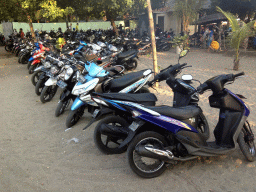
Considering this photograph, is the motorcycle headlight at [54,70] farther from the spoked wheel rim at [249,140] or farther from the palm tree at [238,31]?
the palm tree at [238,31]

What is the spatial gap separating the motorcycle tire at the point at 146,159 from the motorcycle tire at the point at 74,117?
194 cm

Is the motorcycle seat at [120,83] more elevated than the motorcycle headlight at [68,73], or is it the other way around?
the motorcycle headlight at [68,73]

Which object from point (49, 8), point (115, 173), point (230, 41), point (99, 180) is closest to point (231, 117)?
point (115, 173)

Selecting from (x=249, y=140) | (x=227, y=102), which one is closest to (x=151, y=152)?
(x=227, y=102)

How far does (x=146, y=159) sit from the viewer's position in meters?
2.62

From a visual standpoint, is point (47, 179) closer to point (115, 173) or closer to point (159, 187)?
point (115, 173)

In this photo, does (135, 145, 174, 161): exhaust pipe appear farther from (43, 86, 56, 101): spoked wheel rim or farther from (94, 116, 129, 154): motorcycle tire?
(43, 86, 56, 101): spoked wheel rim

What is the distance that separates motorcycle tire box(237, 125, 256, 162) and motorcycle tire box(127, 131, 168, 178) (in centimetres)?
104

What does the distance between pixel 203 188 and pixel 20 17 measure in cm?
1265

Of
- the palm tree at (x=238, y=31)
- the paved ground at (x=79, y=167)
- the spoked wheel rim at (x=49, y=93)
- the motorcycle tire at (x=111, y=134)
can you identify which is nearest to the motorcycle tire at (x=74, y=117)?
the paved ground at (x=79, y=167)

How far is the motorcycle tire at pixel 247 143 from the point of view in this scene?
283 centimetres

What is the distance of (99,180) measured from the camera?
2.73 metres

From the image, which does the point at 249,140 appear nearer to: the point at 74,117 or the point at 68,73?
the point at 74,117

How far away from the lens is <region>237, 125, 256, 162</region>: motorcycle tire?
2.83 m
